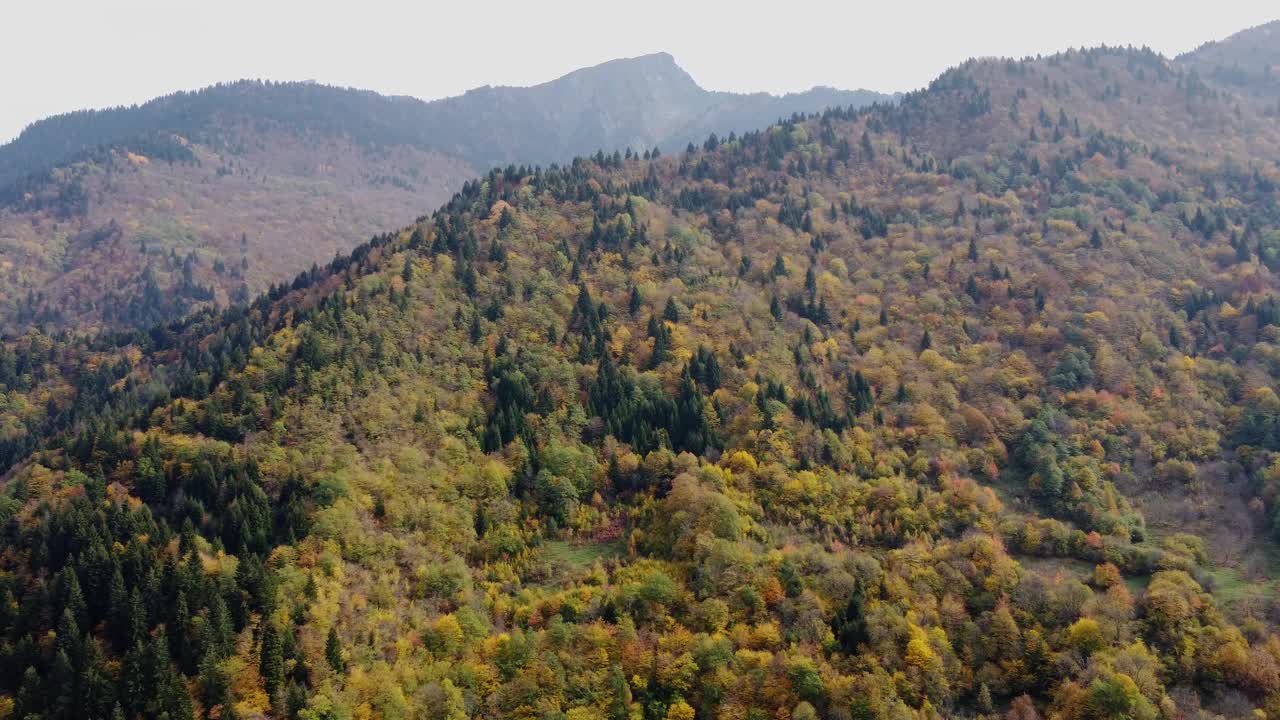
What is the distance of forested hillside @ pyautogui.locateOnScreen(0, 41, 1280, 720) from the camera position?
9038cm

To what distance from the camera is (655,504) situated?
129500 mm

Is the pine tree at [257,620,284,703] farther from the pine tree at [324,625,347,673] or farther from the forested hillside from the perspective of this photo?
the pine tree at [324,625,347,673]

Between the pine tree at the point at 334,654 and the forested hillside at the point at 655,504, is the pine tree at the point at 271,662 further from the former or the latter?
the pine tree at the point at 334,654

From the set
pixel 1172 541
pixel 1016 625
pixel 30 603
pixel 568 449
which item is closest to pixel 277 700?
pixel 30 603

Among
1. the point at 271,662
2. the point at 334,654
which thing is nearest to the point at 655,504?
the point at 334,654

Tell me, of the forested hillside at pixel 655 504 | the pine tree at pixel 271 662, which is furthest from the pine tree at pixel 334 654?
the pine tree at pixel 271 662

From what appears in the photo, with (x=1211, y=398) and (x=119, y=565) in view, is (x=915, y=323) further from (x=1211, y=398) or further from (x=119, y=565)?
(x=119, y=565)

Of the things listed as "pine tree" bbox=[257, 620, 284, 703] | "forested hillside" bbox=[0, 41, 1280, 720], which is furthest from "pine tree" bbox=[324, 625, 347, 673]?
"pine tree" bbox=[257, 620, 284, 703]

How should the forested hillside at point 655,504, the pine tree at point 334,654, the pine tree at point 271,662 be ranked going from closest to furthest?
the pine tree at point 271,662
the pine tree at point 334,654
the forested hillside at point 655,504

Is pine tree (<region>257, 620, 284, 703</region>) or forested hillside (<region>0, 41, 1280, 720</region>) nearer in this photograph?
pine tree (<region>257, 620, 284, 703</region>)

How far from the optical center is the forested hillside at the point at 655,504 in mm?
90375

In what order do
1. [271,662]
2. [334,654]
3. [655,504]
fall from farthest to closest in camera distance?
[655,504] < [334,654] < [271,662]

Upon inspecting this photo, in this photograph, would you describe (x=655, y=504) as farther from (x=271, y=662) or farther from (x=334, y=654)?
(x=271, y=662)

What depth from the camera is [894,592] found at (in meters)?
106
